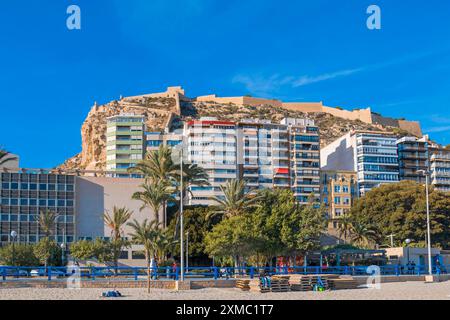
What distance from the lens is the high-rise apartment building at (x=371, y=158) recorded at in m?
145

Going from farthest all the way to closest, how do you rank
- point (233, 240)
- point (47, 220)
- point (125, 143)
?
point (125, 143) → point (47, 220) → point (233, 240)

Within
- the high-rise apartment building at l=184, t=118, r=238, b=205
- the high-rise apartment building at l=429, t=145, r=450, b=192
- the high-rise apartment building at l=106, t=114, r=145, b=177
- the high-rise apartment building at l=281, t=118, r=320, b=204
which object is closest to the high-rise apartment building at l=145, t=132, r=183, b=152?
the high-rise apartment building at l=106, t=114, r=145, b=177

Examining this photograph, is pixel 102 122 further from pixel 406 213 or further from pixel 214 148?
pixel 406 213

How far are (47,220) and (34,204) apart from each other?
6.15 m

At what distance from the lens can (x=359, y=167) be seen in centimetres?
14625

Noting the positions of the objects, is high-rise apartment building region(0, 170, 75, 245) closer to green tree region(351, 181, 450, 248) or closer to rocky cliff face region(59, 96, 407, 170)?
green tree region(351, 181, 450, 248)

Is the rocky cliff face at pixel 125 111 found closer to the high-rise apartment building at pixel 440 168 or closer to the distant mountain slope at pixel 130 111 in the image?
the distant mountain slope at pixel 130 111

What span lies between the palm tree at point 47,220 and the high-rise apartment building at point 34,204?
70 cm

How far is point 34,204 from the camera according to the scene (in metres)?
90.3

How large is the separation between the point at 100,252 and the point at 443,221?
183 feet

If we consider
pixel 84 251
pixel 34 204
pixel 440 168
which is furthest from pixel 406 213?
pixel 440 168

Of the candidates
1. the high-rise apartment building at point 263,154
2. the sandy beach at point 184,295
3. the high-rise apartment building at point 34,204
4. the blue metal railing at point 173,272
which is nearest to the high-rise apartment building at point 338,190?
the high-rise apartment building at point 263,154

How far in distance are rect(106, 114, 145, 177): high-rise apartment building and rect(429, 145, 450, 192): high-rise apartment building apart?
67801 mm

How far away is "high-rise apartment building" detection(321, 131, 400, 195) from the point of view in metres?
145
